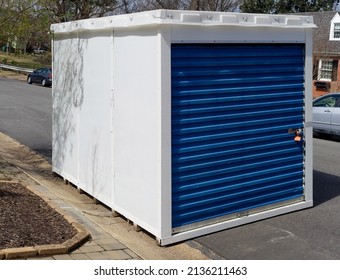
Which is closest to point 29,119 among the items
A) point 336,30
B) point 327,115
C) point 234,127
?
point 327,115

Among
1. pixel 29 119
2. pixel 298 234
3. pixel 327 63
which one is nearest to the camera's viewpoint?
pixel 298 234

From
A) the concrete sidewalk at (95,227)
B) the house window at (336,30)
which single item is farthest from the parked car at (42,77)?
the concrete sidewalk at (95,227)

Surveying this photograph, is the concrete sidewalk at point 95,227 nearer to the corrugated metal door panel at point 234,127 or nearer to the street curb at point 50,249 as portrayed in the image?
the street curb at point 50,249

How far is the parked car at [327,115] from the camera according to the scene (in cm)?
1548

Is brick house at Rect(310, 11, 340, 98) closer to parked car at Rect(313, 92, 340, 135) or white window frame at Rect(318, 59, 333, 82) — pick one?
white window frame at Rect(318, 59, 333, 82)

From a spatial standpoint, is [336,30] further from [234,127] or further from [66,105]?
[234,127]

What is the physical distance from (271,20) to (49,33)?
4392mm

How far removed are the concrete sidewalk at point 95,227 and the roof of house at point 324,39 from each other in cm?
2672

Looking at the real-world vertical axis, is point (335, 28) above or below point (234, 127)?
above

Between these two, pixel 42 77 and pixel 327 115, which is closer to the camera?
pixel 327 115

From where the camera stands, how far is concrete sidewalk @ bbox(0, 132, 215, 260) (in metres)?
6.41

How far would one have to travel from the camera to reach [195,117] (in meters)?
6.91

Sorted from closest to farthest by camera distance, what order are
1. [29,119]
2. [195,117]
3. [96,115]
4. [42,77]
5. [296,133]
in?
[195,117] → [296,133] → [96,115] → [29,119] → [42,77]

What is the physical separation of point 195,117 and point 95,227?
1989 millimetres
